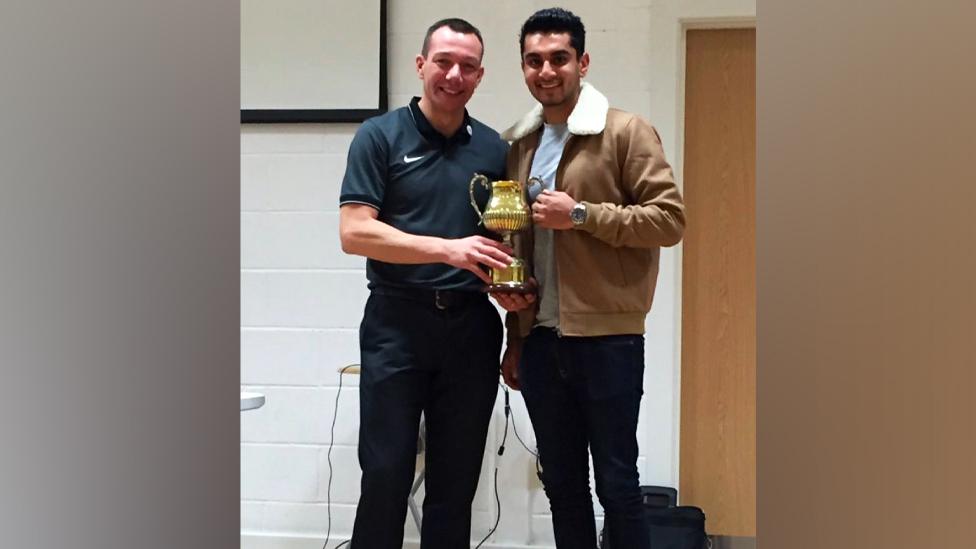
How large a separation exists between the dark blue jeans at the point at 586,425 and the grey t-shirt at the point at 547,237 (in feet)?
0.16

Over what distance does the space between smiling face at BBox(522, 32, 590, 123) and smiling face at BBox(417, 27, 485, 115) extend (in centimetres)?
14

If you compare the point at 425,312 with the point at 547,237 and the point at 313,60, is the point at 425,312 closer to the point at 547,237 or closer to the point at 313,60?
Answer: the point at 547,237

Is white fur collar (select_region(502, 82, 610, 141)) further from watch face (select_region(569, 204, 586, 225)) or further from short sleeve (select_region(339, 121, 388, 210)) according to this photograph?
short sleeve (select_region(339, 121, 388, 210))

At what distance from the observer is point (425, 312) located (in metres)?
1.78

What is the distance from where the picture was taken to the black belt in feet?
5.84

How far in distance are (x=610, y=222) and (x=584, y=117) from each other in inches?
10.0

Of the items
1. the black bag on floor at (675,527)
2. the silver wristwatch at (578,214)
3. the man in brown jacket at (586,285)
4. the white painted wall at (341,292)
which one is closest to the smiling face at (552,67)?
the man in brown jacket at (586,285)

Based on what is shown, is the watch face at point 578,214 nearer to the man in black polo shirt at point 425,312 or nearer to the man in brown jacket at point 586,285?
the man in brown jacket at point 586,285
